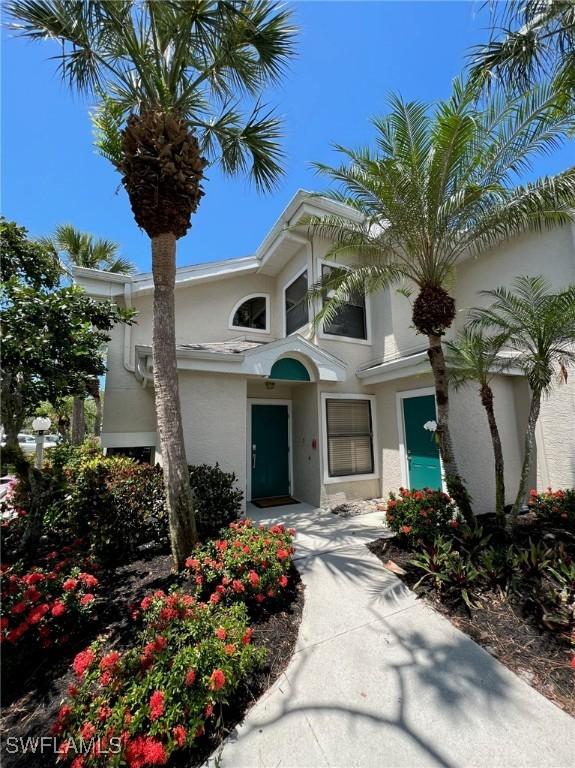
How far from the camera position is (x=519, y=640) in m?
3.47

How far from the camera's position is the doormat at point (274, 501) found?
8.52 m

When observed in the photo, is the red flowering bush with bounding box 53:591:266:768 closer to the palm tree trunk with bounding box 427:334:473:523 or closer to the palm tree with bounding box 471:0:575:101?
the palm tree trunk with bounding box 427:334:473:523

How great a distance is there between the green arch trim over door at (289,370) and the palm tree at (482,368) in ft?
11.3

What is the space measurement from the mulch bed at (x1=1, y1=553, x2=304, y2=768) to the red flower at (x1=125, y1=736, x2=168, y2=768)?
1.04ft

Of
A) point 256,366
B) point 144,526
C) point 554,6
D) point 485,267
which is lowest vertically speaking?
point 144,526

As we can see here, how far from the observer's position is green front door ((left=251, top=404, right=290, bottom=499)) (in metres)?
9.19

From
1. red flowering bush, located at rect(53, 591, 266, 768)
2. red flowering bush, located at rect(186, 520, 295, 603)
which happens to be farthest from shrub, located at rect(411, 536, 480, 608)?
red flowering bush, located at rect(53, 591, 266, 768)

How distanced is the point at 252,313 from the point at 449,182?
23.6 feet

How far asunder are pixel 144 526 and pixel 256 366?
3.91 meters

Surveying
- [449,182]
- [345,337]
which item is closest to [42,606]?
[345,337]

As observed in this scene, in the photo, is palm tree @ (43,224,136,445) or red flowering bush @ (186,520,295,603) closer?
red flowering bush @ (186,520,295,603)

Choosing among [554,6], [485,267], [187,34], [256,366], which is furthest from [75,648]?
[485,267]

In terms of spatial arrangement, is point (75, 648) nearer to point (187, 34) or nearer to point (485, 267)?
point (187, 34)

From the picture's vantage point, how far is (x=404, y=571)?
470cm
